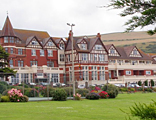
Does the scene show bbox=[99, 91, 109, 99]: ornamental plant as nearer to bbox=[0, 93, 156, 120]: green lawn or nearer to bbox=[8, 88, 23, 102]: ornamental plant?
bbox=[8, 88, 23, 102]: ornamental plant

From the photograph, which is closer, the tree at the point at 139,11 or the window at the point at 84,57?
the tree at the point at 139,11

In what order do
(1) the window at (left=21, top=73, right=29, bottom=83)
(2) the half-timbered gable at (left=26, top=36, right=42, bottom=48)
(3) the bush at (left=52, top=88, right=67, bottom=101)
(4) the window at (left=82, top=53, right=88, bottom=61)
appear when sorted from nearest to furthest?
(3) the bush at (left=52, top=88, right=67, bottom=101) → (1) the window at (left=21, top=73, right=29, bottom=83) → (2) the half-timbered gable at (left=26, top=36, right=42, bottom=48) → (4) the window at (left=82, top=53, right=88, bottom=61)

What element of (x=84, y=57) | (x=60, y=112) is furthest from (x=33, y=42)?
(x=60, y=112)

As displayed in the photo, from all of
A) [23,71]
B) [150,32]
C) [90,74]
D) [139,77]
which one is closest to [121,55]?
[139,77]

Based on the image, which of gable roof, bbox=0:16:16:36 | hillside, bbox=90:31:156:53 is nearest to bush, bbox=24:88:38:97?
gable roof, bbox=0:16:16:36

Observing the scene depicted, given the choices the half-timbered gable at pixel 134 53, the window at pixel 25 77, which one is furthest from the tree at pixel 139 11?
the half-timbered gable at pixel 134 53

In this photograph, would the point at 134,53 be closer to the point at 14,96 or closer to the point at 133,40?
the point at 14,96

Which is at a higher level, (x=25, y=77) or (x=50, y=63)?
(x=50, y=63)

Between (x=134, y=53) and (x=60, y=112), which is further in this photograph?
(x=134, y=53)

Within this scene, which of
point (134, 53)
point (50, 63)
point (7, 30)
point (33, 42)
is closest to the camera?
point (7, 30)

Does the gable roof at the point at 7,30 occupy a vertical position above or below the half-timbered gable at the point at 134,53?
above

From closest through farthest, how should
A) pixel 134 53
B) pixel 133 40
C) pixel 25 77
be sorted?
Answer: 1. pixel 25 77
2. pixel 134 53
3. pixel 133 40

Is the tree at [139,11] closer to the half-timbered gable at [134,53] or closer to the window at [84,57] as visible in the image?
the window at [84,57]

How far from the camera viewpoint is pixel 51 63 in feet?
236
